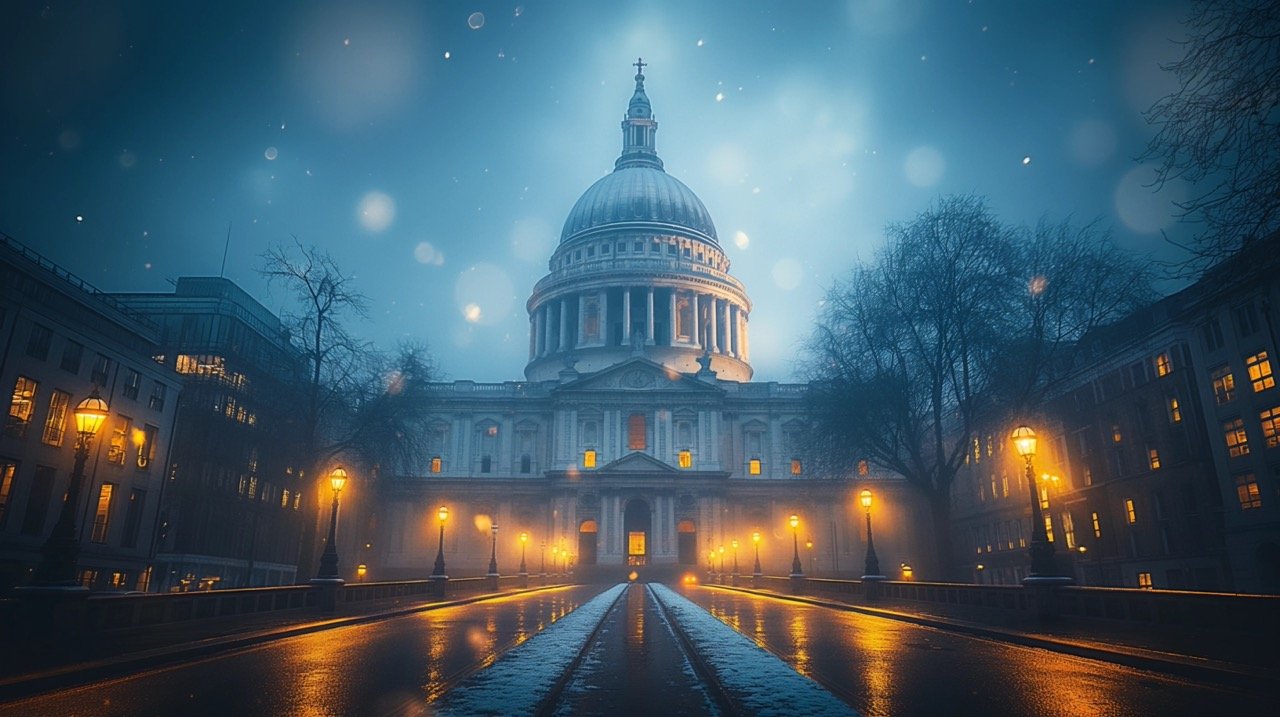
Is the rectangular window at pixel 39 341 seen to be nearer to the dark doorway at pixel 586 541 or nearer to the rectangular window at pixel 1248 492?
the dark doorway at pixel 586 541

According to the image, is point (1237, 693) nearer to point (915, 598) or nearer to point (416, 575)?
point (915, 598)

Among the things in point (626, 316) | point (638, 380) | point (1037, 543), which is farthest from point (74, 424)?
point (626, 316)

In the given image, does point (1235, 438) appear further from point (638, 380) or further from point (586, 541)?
point (586, 541)

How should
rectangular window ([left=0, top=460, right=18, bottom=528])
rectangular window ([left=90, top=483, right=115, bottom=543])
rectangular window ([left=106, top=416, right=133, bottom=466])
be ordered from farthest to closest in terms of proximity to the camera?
rectangular window ([left=106, top=416, right=133, bottom=466]), rectangular window ([left=90, top=483, right=115, bottom=543]), rectangular window ([left=0, top=460, right=18, bottom=528])

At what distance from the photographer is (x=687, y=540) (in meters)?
77.0

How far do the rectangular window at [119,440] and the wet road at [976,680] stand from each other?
120 ft

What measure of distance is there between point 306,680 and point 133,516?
38.7m

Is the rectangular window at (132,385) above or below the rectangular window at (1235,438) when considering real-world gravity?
above

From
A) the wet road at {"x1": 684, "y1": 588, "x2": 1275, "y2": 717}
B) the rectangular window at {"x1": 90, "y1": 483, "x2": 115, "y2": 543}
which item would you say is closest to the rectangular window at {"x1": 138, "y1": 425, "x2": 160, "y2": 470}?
the rectangular window at {"x1": 90, "y1": 483, "x2": 115, "y2": 543}

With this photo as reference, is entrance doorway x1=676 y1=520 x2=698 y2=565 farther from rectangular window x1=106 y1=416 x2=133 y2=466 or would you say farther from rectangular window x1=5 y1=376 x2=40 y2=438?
rectangular window x1=5 y1=376 x2=40 y2=438

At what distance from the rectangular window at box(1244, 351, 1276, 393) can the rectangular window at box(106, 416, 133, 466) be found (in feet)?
177

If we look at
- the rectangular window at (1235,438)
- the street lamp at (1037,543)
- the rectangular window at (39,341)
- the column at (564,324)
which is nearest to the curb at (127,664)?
the street lamp at (1037,543)

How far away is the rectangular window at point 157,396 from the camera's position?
41844 mm

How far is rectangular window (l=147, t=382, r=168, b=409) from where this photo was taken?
137ft
